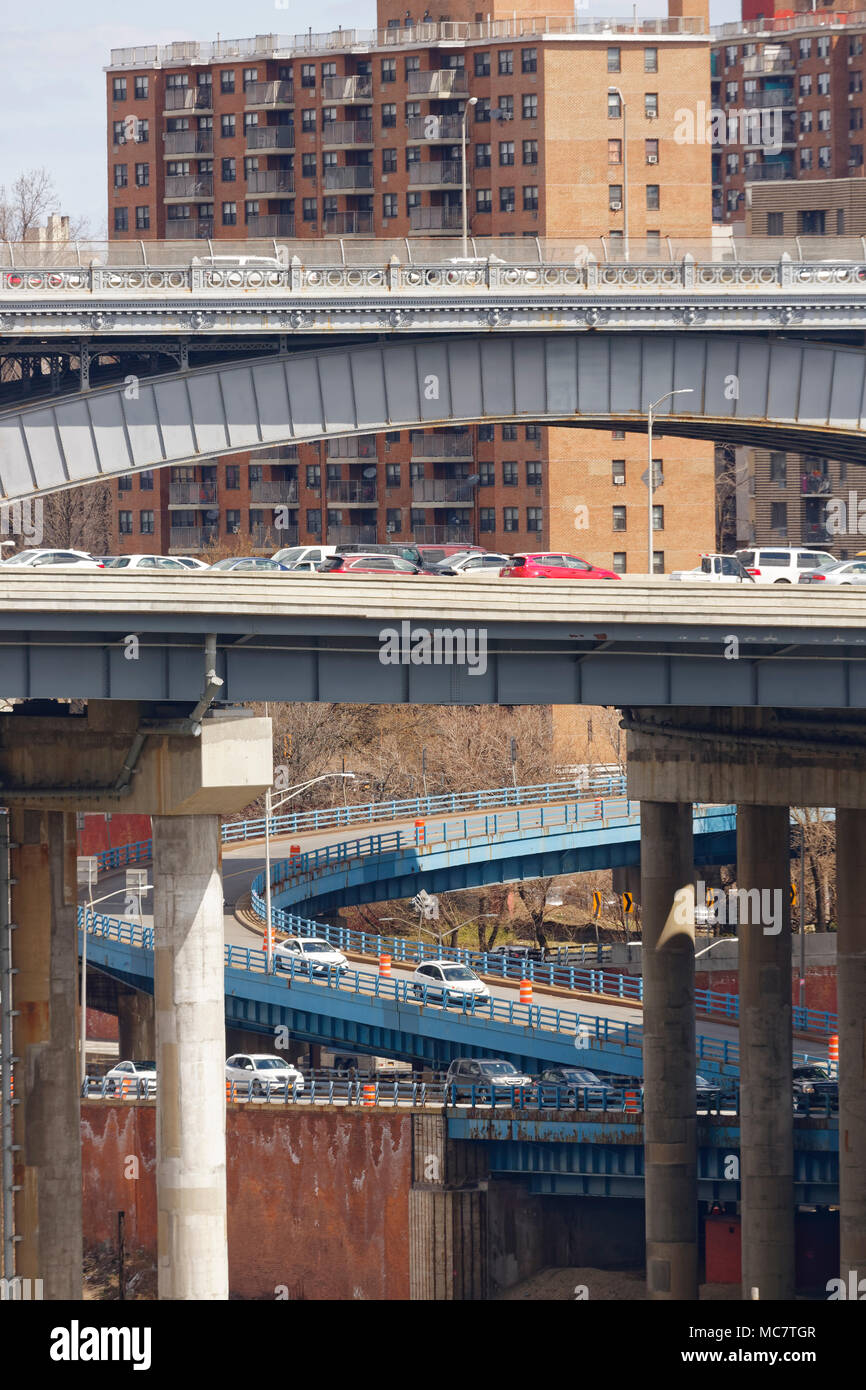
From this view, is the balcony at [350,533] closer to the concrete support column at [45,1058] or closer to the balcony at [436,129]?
the balcony at [436,129]

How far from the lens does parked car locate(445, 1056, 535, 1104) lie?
5628 centimetres

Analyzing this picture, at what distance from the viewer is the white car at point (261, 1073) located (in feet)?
186

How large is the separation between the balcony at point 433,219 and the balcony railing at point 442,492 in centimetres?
1352

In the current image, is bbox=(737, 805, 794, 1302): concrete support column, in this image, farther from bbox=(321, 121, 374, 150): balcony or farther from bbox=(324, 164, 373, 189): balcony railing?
bbox=(321, 121, 374, 150): balcony

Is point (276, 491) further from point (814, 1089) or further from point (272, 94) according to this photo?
point (814, 1089)

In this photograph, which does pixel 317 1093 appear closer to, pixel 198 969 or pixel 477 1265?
pixel 477 1265

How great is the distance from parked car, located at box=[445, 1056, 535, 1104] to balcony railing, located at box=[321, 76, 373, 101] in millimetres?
71942

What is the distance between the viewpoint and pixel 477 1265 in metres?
54.2

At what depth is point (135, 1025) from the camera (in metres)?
68.1

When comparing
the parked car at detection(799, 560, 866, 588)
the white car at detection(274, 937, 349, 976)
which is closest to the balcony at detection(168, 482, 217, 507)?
the white car at detection(274, 937, 349, 976)

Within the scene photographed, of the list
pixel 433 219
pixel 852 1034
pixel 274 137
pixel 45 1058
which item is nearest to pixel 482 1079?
pixel 852 1034

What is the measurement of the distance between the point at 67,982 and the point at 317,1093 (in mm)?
17761

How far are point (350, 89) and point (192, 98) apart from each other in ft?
34.9

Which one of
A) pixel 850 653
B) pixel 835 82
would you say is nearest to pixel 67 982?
pixel 850 653
